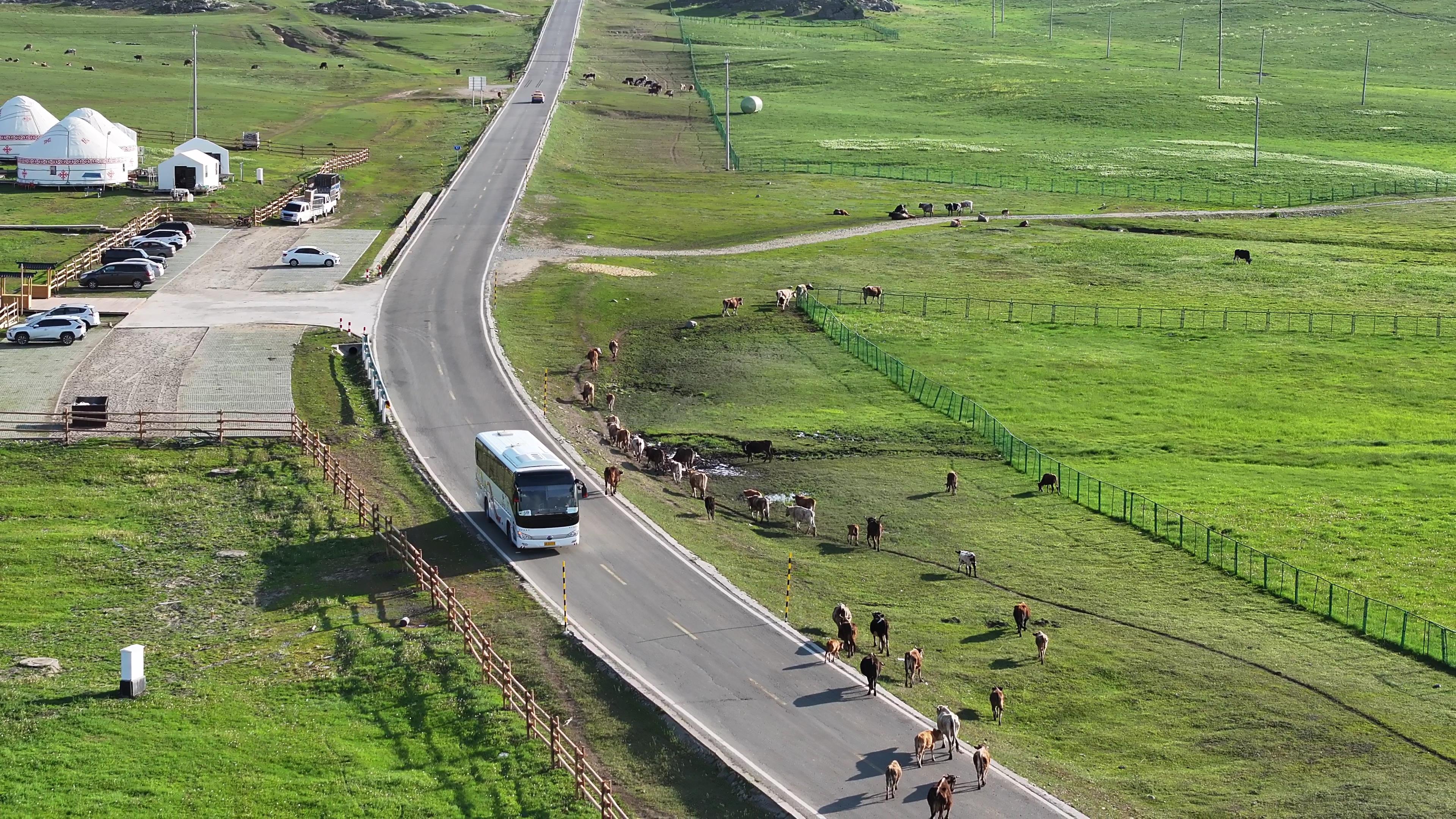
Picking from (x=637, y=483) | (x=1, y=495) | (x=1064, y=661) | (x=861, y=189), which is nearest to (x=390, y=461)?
(x=637, y=483)

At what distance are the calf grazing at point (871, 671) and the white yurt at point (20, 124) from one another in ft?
318

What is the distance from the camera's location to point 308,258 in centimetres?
9300

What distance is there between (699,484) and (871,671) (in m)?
20.5

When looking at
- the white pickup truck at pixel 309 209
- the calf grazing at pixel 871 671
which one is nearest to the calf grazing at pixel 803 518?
the calf grazing at pixel 871 671

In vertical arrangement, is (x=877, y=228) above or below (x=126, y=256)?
above

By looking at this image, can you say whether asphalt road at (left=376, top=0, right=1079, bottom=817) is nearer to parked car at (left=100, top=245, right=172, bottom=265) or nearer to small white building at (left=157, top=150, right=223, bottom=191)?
parked car at (left=100, top=245, right=172, bottom=265)

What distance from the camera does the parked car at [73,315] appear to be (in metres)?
73.9

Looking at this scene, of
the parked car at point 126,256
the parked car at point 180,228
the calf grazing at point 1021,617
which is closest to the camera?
the calf grazing at point 1021,617

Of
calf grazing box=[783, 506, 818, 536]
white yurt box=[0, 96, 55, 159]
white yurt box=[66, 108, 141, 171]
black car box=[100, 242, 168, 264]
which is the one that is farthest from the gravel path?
calf grazing box=[783, 506, 818, 536]

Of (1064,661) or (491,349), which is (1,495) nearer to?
(491,349)

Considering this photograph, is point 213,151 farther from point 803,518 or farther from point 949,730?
point 949,730

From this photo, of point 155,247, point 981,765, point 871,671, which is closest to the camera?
point 981,765

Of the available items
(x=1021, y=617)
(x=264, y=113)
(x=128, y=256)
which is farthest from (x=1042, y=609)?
(x=264, y=113)

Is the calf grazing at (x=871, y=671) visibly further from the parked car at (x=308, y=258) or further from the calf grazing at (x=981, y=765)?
the parked car at (x=308, y=258)
